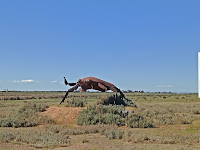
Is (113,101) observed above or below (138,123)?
above

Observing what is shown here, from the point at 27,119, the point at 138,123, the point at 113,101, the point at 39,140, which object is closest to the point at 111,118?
the point at 138,123

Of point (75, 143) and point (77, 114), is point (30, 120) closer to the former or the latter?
point (77, 114)

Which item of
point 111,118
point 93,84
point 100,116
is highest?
point 93,84

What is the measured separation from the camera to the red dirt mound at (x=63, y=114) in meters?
19.1

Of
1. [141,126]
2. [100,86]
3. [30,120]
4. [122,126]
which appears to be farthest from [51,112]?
[141,126]

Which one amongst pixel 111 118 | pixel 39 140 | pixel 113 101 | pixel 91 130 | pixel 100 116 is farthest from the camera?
pixel 113 101

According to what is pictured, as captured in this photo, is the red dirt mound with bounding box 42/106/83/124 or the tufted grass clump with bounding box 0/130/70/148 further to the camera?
the red dirt mound with bounding box 42/106/83/124

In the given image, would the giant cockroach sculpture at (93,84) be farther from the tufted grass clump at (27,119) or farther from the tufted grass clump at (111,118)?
the tufted grass clump at (27,119)

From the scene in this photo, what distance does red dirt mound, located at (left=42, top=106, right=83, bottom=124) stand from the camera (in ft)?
62.7

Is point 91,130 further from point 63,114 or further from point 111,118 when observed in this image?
point 63,114

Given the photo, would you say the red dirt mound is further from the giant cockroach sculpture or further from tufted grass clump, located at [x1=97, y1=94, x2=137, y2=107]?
tufted grass clump, located at [x1=97, y1=94, x2=137, y2=107]

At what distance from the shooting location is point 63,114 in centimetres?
1984

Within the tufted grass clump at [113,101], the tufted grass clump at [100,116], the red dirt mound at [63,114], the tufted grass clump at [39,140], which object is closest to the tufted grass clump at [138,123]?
the tufted grass clump at [100,116]

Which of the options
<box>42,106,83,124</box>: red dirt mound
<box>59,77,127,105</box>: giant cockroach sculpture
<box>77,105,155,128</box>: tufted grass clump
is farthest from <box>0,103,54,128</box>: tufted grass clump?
<box>59,77,127,105</box>: giant cockroach sculpture
